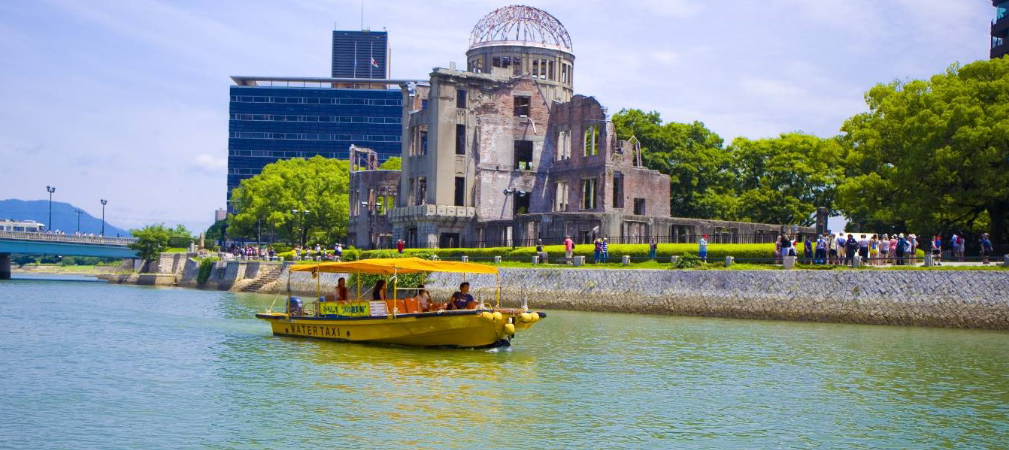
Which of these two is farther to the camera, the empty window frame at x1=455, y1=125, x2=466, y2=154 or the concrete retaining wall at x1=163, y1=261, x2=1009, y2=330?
the empty window frame at x1=455, y1=125, x2=466, y2=154

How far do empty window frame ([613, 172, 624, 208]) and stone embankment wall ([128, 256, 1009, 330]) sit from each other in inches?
824

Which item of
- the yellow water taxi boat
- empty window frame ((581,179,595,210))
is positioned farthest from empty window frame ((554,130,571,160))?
the yellow water taxi boat

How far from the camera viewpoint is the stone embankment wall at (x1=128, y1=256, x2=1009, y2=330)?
44719 millimetres

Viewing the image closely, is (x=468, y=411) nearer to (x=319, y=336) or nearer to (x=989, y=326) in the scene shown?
(x=319, y=336)

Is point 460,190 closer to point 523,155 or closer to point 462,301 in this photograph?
point 523,155

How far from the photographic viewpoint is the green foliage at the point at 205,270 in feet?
333

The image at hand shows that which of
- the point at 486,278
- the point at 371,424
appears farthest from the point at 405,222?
the point at 371,424

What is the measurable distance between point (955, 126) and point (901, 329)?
18393 millimetres

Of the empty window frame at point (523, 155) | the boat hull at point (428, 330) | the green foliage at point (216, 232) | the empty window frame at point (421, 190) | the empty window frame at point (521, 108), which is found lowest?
the boat hull at point (428, 330)

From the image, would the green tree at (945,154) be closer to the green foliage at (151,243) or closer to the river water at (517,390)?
the river water at (517,390)

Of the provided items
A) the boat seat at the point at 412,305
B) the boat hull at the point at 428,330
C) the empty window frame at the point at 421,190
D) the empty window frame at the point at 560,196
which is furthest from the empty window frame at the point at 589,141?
the boat hull at the point at 428,330

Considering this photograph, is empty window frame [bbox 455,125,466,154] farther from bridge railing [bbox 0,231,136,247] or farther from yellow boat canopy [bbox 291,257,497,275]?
bridge railing [bbox 0,231,136,247]

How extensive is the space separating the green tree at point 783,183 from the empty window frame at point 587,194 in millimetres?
17760

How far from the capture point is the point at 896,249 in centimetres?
5284
